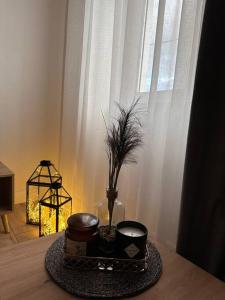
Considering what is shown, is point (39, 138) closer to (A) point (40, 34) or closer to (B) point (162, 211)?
(A) point (40, 34)

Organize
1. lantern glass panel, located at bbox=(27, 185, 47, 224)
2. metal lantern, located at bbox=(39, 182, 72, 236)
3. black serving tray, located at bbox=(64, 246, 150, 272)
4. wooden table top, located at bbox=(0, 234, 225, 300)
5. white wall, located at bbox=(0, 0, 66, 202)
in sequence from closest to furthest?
wooden table top, located at bbox=(0, 234, 225, 300) → black serving tray, located at bbox=(64, 246, 150, 272) → metal lantern, located at bbox=(39, 182, 72, 236) → lantern glass panel, located at bbox=(27, 185, 47, 224) → white wall, located at bbox=(0, 0, 66, 202)

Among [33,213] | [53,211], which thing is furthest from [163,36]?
[33,213]

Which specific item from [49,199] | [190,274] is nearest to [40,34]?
[49,199]

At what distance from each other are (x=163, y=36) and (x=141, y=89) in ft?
0.88

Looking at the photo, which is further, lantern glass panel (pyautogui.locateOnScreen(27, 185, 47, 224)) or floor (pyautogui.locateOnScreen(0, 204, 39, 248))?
lantern glass panel (pyautogui.locateOnScreen(27, 185, 47, 224))

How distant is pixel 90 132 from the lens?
1691 millimetres

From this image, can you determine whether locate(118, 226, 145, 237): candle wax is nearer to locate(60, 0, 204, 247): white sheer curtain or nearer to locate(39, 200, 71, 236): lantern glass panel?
locate(60, 0, 204, 247): white sheer curtain

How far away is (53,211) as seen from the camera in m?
1.54

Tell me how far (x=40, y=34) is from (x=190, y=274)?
1.91m

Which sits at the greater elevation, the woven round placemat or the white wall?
the white wall

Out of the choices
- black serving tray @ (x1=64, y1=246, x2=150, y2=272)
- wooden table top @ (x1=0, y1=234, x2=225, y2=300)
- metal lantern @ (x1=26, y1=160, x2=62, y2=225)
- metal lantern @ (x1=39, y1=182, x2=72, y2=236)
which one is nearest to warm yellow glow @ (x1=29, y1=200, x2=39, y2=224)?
metal lantern @ (x1=26, y1=160, x2=62, y2=225)

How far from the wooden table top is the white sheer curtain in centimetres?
38

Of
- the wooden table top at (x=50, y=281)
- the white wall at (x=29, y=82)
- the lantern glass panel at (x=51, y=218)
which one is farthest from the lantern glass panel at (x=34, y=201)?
the wooden table top at (x=50, y=281)

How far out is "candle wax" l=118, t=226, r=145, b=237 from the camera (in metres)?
0.81
